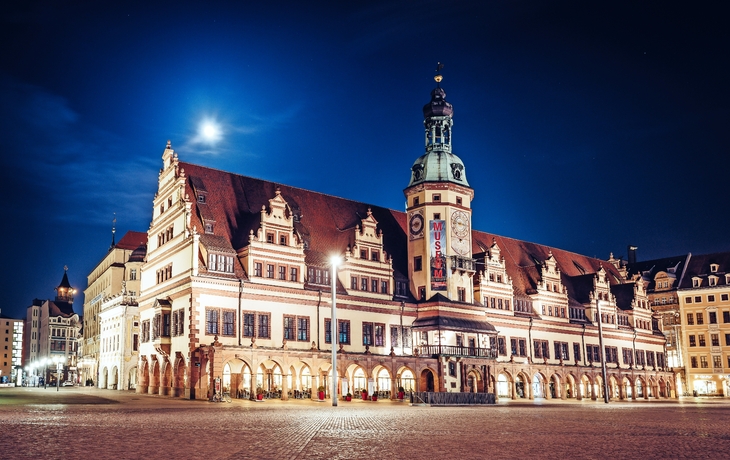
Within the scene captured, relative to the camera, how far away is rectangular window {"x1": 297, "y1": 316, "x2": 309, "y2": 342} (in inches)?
2359

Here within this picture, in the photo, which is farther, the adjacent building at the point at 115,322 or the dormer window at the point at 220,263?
the adjacent building at the point at 115,322

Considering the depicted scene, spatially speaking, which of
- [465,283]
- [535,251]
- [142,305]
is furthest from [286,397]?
[535,251]

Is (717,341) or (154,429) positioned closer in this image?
(154,429)

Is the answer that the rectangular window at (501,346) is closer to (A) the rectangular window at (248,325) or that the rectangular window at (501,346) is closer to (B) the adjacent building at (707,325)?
(A) the rectangular window at (248,325)

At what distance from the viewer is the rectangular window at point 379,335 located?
65.7 meters

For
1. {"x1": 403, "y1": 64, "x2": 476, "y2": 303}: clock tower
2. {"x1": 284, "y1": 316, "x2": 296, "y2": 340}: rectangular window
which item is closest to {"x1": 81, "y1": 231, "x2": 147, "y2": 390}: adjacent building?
{"x1": 284, "y1": 316, "x2": 296, "y2": 340}: rectangular window

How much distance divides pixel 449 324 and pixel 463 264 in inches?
259

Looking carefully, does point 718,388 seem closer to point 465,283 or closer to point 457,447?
point 465,283

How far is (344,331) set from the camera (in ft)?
206

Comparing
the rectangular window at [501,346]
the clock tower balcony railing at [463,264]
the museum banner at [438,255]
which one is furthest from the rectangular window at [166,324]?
the rectangular window at [501,346]

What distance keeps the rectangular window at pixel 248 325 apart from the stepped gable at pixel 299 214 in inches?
221

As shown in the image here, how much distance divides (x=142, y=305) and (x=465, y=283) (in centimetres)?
3001

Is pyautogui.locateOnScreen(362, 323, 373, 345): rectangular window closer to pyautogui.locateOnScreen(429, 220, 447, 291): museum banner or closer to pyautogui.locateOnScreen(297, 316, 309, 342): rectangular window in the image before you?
pyautogui.locateOnScreen(297, 316, 309, 342): rectangular window

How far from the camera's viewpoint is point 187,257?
5628cm
